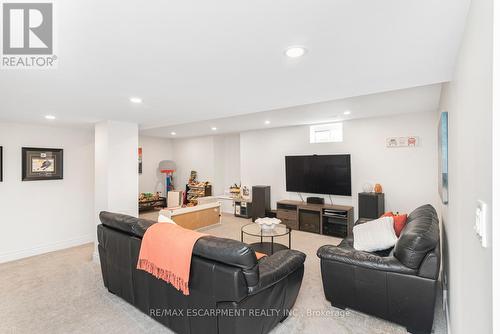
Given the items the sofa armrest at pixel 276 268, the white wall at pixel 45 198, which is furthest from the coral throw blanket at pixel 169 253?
the white wall at pixel 45 198

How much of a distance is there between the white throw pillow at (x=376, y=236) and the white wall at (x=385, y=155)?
1900mm

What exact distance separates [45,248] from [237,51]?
16.7 feet

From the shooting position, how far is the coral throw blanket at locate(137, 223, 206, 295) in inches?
77.2

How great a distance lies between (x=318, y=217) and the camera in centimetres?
520

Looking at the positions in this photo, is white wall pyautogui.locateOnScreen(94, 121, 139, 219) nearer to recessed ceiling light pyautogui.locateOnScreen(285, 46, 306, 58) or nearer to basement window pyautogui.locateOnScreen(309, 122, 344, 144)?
recessed ceiling light pyautogui.locateOnScreen(285, 46, 306, 58)

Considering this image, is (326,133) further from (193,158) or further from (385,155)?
(193,158)

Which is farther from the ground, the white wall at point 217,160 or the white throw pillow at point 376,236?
the white wall at point 217,160

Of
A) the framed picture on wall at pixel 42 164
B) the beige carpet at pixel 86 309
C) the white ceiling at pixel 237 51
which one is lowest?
the beige carpet at pixel 86 309

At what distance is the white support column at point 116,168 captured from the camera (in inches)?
151

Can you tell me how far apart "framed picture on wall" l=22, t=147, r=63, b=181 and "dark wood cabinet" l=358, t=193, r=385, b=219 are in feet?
18.8

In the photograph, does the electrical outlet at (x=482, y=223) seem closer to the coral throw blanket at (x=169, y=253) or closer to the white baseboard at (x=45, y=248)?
the coral throw blanket at (x=169, y=253)

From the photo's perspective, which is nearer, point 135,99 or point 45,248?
point 135,99

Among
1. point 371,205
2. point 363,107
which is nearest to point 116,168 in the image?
point 363,107

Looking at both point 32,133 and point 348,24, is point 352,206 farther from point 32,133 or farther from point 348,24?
point 32,133
